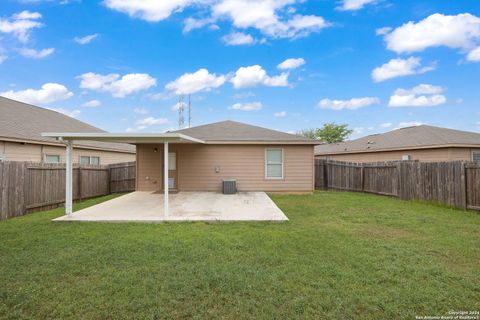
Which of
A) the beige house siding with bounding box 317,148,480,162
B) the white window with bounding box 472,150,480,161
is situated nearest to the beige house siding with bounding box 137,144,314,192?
the beige house siding with bounding box 317,148,480,162

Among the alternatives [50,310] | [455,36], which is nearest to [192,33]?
[455,36]

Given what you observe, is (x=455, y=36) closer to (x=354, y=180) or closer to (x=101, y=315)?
(x=354, y=180)

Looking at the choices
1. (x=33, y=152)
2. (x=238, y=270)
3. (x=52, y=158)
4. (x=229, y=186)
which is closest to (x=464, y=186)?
(x=229, y=186)

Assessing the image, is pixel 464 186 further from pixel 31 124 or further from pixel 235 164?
pixel 31 124

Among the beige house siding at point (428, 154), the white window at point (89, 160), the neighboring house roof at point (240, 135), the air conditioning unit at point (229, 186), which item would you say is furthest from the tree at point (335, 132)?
the white window at point (89, 160)

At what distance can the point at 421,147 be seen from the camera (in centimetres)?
1473

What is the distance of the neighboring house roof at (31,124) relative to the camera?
1038 centimetres

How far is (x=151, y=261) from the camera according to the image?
13.6ft

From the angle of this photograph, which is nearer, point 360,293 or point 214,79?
Result: point 360,293

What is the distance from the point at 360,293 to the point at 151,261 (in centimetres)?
282

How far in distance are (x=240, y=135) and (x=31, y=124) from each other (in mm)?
9137

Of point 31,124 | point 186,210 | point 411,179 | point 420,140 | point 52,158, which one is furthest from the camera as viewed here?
point 420,140

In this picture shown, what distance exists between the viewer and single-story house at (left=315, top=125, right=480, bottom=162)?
46.3 feet

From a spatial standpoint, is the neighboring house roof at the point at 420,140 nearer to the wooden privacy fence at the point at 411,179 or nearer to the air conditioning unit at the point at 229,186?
the wooden privacy fence at the point at 411,179
